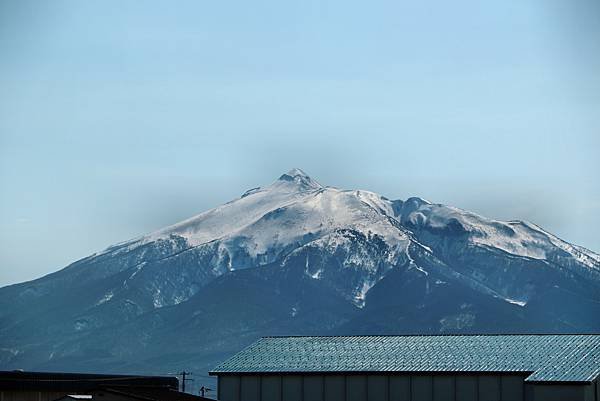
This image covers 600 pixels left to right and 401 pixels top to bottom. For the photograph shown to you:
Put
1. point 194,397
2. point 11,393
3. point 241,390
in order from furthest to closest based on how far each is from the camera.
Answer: point 241,390 → point 194,397 → point 11,393

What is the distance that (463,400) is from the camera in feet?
335

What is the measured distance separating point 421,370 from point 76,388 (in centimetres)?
2390

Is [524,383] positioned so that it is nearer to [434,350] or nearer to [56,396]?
[434,350]

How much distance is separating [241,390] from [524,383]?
19.9m

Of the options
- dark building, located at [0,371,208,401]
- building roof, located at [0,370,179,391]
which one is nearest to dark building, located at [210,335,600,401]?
building roof, located at [0,370,179,391]

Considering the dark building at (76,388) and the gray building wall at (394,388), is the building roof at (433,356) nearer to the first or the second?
the gray building wall at (394,388)

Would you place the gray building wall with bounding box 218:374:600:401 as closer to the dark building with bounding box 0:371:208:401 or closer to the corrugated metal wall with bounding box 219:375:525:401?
the corrugated metal wall with bounding box 219:375:525:401

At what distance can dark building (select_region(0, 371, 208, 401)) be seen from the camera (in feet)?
267

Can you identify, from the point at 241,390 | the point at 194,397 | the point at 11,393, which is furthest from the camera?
the point at 241,390

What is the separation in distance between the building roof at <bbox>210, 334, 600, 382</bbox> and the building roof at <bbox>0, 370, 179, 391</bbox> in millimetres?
6524

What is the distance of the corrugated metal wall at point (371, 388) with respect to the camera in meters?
101

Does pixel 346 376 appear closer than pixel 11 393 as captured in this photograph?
No

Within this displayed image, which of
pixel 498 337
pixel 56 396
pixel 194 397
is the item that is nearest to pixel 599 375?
pixel 498 337

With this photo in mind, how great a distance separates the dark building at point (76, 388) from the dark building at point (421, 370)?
846 centimetres
